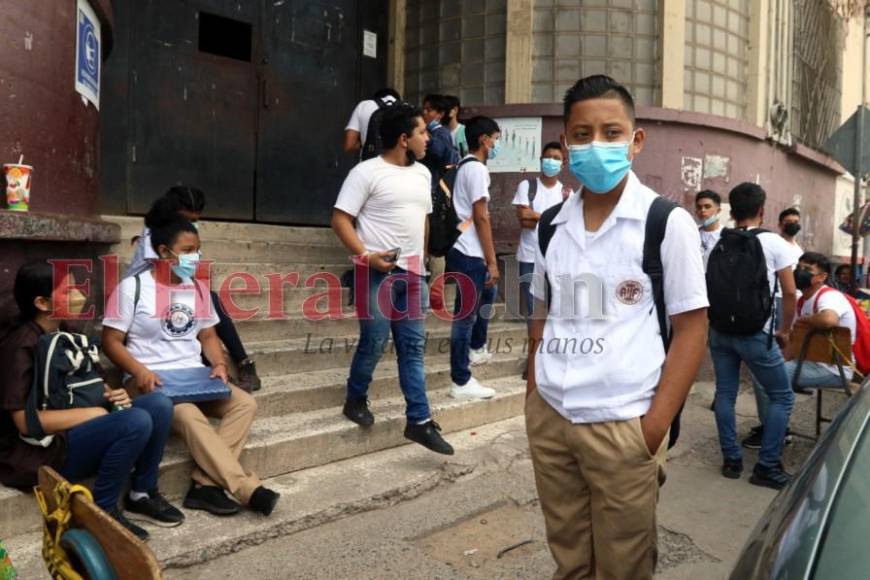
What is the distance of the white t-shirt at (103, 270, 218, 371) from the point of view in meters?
3.69

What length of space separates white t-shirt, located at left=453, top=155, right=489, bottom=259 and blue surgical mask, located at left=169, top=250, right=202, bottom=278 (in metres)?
1.92

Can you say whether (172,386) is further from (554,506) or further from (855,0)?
(855,0)

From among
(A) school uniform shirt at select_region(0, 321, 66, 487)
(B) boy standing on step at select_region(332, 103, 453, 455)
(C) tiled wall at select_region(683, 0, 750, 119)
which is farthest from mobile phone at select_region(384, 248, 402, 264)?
(C) tiled wall at select_region(683, 0, 750, 119)

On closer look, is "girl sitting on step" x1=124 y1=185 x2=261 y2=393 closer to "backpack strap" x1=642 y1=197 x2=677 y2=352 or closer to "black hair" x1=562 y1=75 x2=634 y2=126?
"black hair" x1=562 y1=75 x2=634 y2=126

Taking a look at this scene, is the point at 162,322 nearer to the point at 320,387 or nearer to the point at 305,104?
the point at 320,387

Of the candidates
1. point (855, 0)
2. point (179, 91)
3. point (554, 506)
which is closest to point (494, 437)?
point (554, 506)

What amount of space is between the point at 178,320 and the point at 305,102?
12.8ft

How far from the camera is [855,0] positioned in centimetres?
1142

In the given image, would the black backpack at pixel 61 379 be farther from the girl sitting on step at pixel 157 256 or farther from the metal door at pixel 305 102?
the metal door at pixel 305 102

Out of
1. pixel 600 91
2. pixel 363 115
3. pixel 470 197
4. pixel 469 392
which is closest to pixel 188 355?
pixel 469 392

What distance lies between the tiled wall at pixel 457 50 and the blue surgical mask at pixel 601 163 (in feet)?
18.9

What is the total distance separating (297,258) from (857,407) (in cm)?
475

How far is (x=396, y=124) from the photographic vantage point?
4121 mm

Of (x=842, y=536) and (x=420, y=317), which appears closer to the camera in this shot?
(x=842, y=536)
